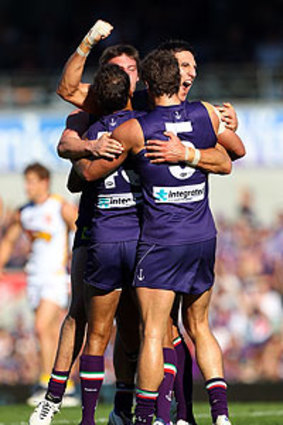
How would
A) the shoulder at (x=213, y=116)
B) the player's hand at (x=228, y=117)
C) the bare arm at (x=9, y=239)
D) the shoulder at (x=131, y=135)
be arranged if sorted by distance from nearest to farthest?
the shoulder at (x=131, y=135), the shoulder at (x=213, y=116), the player's hand at (x=228, y=117), the bare arm at (x=9, y=239)

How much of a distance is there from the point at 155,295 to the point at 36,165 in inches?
202

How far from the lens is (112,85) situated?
7066mm

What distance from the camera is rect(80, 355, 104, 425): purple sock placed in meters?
7.15

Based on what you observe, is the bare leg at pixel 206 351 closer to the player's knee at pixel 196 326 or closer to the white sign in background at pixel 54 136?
the player's knee at pixel 196 326

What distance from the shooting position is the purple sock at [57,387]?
7500mm

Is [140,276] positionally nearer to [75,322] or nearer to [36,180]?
[75,322]

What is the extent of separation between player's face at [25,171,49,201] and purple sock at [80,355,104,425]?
4.71 meters

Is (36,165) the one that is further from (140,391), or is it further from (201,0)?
(201,0)

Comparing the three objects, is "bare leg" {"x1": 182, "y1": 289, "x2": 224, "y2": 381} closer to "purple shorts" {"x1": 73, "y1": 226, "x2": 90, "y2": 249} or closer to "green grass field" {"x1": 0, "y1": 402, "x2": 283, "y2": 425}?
"purple shorts" {"x1": 73, "y1": 226, "x2": 90, "y2": 249}

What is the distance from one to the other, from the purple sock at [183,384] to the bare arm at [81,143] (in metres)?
1.53

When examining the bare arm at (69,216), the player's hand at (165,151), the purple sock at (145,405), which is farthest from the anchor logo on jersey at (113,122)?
the bare arm at (69,216)

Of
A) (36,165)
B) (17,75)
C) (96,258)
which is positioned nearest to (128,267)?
(96,258)

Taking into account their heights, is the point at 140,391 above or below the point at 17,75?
below

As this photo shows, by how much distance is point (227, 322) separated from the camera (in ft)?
54.2
